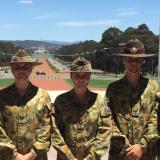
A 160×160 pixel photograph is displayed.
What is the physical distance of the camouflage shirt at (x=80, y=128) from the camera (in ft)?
18.3

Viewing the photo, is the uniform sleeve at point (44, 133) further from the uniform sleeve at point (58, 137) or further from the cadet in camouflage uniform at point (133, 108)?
the cadet in camouflage uniform at point (133, 108)

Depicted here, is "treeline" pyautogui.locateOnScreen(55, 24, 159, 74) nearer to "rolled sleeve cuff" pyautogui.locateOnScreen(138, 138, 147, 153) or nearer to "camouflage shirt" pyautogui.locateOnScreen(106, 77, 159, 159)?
"camouflage shirt" pyautogui.locateOnScreen(106, 77, 159, 159)

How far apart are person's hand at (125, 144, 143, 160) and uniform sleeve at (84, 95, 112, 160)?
24 cm

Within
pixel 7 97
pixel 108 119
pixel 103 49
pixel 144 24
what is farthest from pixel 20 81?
pixel 144 24

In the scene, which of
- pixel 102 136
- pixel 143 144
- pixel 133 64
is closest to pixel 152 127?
pixel 143 144

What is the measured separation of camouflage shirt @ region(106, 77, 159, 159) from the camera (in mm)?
5754

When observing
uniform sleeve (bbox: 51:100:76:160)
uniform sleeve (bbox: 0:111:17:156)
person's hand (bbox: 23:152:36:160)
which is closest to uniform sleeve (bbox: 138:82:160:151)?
uniform sleeve (bbox: 51:100:76:160)

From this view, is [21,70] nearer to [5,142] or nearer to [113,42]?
[5,142]

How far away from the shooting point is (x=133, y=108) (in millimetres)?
5828

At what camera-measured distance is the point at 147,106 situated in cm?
579

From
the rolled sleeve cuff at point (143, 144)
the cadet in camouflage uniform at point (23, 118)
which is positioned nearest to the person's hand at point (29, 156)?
the cadet in camouflage uniform at point (23, 118)

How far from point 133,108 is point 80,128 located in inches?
26.7

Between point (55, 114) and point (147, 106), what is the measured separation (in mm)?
1056

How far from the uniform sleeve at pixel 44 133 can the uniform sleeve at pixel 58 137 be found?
0.06 metres
